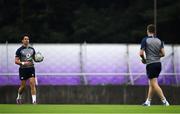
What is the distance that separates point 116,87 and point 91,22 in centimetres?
2387

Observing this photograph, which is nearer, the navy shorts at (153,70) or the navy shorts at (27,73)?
the navy shorts at (153,70)

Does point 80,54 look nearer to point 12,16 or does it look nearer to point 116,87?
point 116,87

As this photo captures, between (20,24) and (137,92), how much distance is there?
24.3 metres

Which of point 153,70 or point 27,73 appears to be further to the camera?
point 27,73

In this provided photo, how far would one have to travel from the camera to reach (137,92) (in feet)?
94.9

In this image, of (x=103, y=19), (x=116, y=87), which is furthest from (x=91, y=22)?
(x=116, y=87)

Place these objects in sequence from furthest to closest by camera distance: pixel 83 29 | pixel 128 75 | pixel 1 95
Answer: pixel 83 29 < pixel 128 75 < pixel 1 95

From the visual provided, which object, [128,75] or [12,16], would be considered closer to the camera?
[128,75]

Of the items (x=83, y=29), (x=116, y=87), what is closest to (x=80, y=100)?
(x=116, y=87)

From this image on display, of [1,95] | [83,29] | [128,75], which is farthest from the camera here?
[83,29]

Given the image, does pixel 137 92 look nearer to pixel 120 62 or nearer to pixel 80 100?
pixel 80 100

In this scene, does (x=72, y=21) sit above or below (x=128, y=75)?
above

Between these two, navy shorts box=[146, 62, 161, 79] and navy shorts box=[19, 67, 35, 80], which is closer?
navy shorts box=[146, 62, 161, 79]

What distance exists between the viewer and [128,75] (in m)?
32.5
